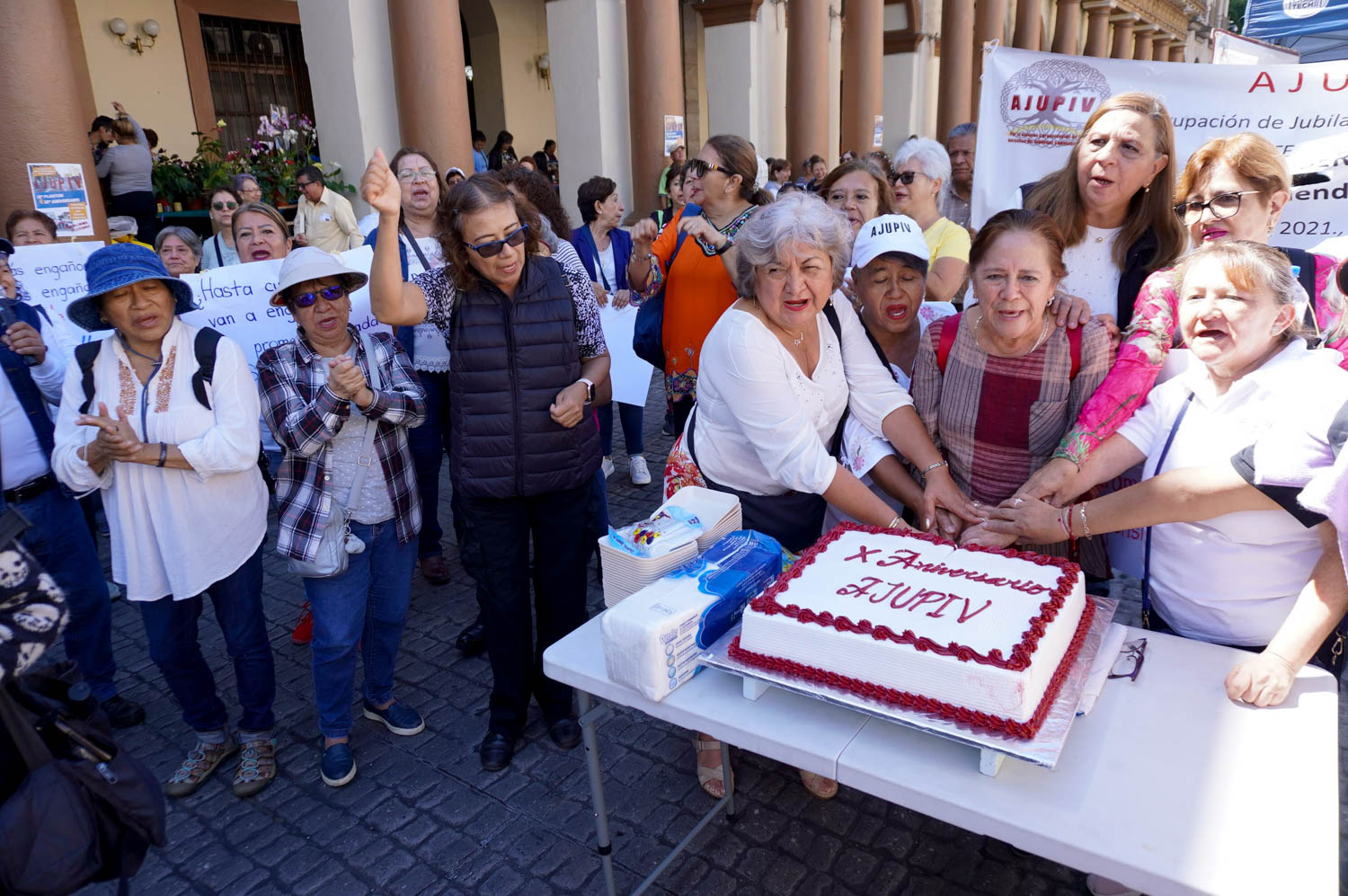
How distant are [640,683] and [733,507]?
Result: 2.33ft

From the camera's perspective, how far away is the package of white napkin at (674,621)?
1.89m

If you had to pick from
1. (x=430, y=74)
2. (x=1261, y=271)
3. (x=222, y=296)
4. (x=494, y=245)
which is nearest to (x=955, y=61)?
(x=430, y=74)

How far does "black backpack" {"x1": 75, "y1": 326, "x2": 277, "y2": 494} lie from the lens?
282cm

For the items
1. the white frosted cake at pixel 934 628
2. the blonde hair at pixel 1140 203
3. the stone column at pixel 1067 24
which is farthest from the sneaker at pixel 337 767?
the stone column at pixel 1067 24

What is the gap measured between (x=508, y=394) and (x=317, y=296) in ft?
2.44

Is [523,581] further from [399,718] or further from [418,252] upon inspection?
[418,252]

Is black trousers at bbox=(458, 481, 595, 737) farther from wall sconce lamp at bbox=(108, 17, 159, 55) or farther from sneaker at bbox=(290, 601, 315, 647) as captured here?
wall sconce lamp at bbox=(108, 17, 159, 55)

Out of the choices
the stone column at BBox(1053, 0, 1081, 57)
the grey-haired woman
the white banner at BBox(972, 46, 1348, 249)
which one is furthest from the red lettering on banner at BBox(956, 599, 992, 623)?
the stone column at BBox(1053, 0, 1081, 57)

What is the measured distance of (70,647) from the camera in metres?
3.45

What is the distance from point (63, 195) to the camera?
19.2 feet

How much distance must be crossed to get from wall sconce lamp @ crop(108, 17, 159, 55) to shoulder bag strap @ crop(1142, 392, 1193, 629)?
12907 mm

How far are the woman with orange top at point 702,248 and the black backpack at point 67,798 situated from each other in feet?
9.33

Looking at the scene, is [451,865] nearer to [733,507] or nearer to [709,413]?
[733,507]

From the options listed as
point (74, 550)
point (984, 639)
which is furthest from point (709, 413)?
point (74, 550)
